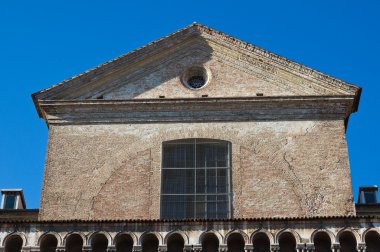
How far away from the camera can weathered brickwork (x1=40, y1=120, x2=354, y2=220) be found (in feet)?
88.4

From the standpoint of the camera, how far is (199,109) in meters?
29.0

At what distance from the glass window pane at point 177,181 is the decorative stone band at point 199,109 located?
5.70ft

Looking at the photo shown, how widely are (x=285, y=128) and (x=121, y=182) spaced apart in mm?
5124

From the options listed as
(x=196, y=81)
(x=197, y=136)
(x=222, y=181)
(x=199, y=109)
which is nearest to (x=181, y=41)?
(x=196, y=81)

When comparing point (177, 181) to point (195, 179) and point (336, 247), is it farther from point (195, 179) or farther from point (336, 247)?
point (336, 247)

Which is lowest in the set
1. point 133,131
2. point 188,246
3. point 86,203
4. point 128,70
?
point 188,246

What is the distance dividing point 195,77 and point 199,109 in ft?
5.16

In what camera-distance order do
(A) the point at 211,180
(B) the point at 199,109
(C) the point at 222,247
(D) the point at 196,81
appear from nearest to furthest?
(C) the point at 222,247, (A) the point at 211,180, (B) the point at 199,109, (D) the point at 196,81

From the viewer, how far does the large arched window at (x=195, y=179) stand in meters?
27.4

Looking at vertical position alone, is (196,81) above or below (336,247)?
above

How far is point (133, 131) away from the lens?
28.7m

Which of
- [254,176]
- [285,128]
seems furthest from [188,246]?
[285,128]

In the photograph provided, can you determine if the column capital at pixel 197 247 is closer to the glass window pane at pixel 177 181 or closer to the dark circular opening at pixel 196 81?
the glass window pane at pixel 177 181

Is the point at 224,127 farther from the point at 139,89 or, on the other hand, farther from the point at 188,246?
the point at 188,246
